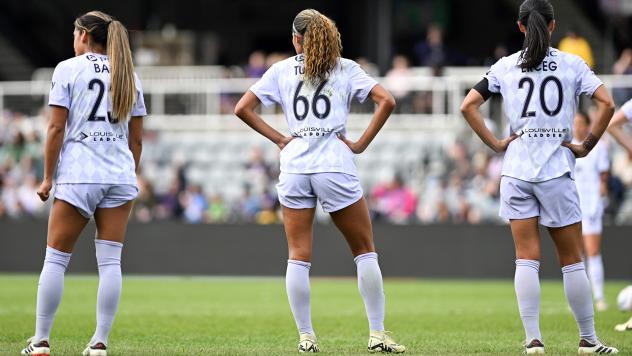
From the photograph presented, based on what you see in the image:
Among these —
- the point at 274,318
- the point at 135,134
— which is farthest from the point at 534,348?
the point at 274,318

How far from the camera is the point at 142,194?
72.0 feet

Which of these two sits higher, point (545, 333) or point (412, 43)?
point (412, 43)

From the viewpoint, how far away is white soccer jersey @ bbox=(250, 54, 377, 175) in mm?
8242

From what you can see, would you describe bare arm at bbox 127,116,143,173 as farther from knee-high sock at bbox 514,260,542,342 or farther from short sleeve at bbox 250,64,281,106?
knee-high sock at bbox 514,260,542,342

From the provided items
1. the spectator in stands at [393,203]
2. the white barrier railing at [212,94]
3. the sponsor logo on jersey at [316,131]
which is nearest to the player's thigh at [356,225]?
the sponsor logo on jersey at [316,131]

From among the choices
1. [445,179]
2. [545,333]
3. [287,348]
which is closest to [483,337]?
[545,333]

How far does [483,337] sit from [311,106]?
291 centimetres

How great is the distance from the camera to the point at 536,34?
8.03m

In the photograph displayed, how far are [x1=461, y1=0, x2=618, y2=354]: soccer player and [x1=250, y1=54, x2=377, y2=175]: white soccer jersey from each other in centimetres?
105

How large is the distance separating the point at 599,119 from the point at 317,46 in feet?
6.43

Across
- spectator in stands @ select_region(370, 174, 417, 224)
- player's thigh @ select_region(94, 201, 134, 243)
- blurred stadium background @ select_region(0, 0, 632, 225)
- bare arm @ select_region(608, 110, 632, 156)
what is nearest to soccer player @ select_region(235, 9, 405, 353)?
player's thigh @ select_region(94, 201, 134, 243)

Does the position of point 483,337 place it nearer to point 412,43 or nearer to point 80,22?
point 80,22

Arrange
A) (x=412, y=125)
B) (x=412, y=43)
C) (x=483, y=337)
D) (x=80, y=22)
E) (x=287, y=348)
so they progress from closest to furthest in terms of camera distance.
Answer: (x=80, y=22) < (x=287, y=348) < (x=483, y=337) < (x=412, y=125) < (x=412, y=43)

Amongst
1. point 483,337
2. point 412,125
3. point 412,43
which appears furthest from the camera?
point 412,43
